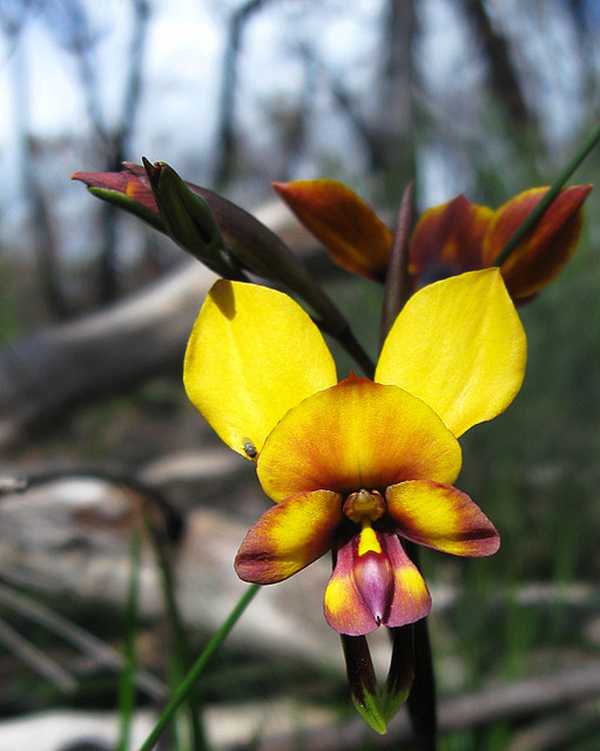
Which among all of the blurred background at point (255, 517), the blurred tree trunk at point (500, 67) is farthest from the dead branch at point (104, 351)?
the blurred tree trunk at point (500, 67)

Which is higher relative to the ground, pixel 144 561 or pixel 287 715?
pixel 144 561

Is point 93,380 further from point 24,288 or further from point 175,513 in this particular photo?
point 24,288

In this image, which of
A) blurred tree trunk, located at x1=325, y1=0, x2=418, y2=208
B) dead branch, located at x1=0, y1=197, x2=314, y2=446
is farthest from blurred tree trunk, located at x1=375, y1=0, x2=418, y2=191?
dead branch, located at x1=0, y1=197, x2=314, y2=446

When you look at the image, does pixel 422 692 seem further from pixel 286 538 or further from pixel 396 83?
pixel 396 83

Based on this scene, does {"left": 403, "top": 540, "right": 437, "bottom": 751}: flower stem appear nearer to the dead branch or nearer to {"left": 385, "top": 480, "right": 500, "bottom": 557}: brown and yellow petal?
{"left": 385, "top": 480, "right": 500, "bottom": 557}: brown and yellow petal

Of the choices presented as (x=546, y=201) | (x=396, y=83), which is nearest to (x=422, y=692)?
(x=546, y=201)

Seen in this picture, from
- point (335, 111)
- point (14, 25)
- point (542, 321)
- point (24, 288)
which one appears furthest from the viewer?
point (24, 288)

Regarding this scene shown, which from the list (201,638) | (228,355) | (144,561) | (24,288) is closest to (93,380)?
(144,561)
